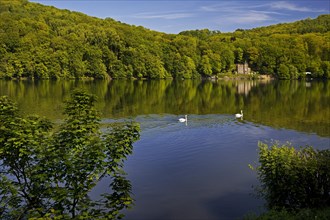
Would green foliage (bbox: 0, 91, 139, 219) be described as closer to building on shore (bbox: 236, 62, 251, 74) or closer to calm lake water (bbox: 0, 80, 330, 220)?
calm lake water (bbox: 0, 80, 330, 220)

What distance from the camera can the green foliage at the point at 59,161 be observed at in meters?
12.2

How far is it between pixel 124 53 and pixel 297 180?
408ft

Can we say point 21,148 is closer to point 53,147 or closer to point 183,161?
point 53,147

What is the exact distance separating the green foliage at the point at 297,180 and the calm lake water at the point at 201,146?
2684 millimetres

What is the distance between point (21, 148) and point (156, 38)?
502 ft

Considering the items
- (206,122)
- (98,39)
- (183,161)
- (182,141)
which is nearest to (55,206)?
(183,161)

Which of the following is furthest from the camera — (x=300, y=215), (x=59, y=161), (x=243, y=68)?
(x=243, y=68)

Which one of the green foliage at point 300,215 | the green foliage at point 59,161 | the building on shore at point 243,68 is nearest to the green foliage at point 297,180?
the green foliage at point 300,215

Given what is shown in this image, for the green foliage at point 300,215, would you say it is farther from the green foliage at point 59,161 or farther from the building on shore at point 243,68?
the building on shore at point 243,68

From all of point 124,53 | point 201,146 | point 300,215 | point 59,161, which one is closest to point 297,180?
point 300,215

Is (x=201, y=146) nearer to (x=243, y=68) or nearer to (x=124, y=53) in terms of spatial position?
(x=124, y=53)

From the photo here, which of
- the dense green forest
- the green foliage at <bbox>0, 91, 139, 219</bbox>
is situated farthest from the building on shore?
the green foliage at <bbox>0, 91, 139, 219</bbox>

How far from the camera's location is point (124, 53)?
13638 cm

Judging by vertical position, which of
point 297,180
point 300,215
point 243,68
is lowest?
point 300,215
